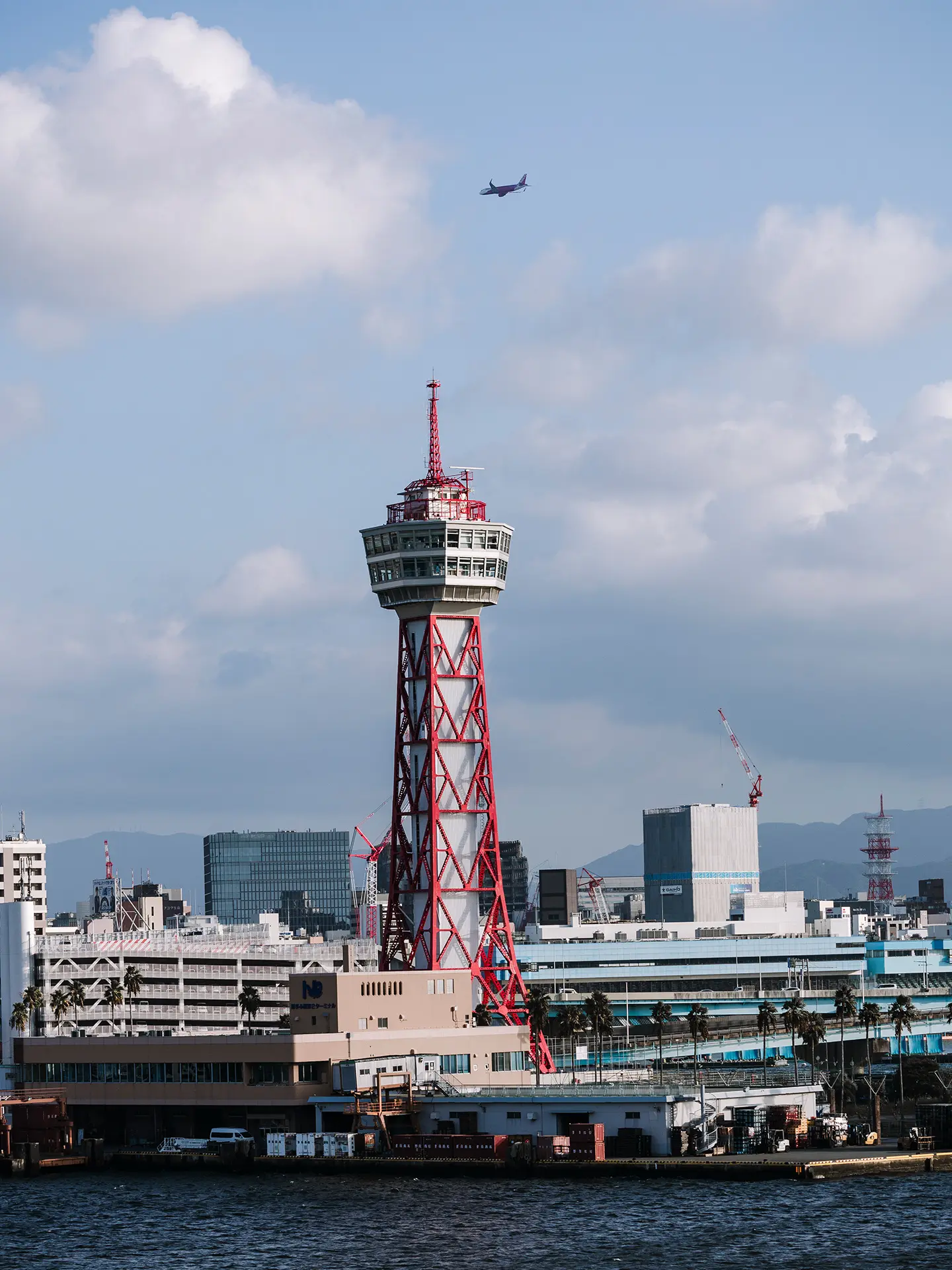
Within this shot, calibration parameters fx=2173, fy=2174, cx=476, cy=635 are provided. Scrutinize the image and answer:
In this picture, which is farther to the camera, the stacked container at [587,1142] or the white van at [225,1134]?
the white van at [225,1134]

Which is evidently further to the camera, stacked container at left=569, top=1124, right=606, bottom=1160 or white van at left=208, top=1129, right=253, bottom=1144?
white van at left=208, top=1129, right=253, bottom=1144

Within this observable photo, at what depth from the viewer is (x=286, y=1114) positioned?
18300cm

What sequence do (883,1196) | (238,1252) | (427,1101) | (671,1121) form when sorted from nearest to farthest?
1. (238,1252)
2. (883,1196)
3. (671,1121)
4. (427,1101)

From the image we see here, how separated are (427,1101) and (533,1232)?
40.8 meters

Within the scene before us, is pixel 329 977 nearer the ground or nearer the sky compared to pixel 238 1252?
nearer the sky

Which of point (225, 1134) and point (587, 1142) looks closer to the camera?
point (587, 1142)

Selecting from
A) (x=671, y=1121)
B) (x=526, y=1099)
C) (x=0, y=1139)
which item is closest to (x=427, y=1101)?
(x=526, y=1099)

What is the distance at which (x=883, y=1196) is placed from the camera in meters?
149

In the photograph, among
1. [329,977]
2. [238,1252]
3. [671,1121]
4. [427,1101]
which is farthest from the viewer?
[329,977]

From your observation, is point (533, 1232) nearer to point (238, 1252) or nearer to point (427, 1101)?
point (238, 1252)

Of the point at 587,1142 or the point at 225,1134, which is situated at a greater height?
the point at 587,1142

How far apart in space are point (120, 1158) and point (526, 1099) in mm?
36759

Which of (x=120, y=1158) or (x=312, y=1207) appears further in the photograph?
(x=120, y=1158)

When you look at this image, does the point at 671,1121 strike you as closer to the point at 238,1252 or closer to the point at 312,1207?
the point at 312,1207
